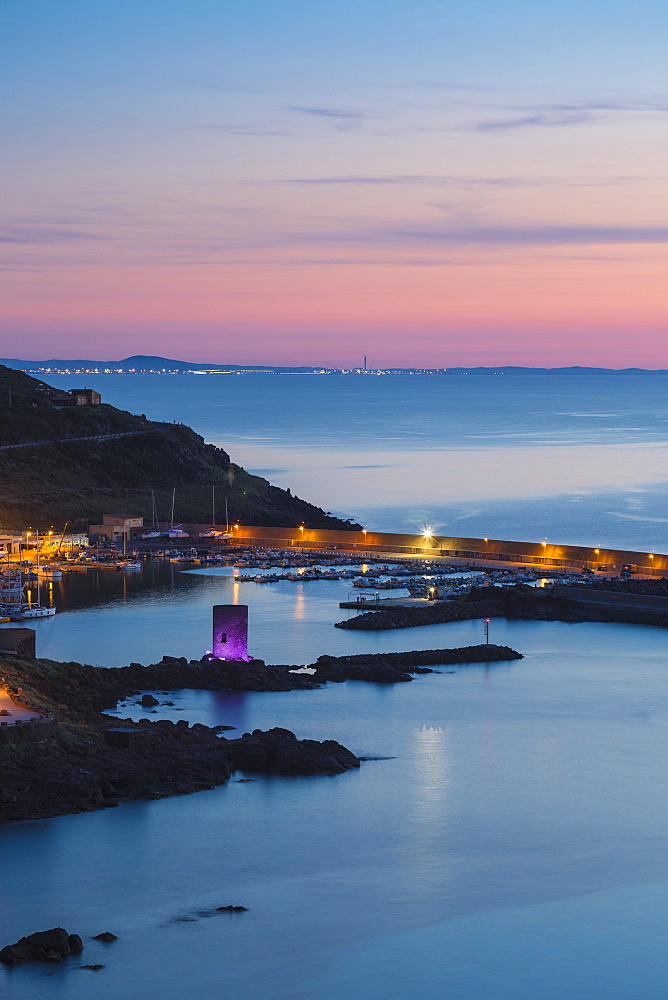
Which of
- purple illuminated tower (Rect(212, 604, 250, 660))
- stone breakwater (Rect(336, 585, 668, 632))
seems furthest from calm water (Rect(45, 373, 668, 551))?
purple illuminated tower (Rect(212, 604, 250, 660))

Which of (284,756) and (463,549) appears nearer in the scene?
(284,756)

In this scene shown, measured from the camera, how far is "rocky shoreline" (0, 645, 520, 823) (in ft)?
64.6

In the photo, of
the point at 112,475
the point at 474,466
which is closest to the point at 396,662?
the point at 112,475

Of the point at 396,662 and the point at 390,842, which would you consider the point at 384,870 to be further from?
the point at 396,662

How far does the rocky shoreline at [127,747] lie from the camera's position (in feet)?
64.6

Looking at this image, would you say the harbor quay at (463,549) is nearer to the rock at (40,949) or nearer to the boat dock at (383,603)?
the boat dock at (383,603)

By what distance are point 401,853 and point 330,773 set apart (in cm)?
318

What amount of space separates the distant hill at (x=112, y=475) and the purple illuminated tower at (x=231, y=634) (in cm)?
2534

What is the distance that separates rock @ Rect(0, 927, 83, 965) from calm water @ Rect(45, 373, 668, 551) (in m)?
43.7

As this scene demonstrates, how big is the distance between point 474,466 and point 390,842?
2984 inches

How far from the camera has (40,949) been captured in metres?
15.5

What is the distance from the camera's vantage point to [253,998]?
50.2 feet

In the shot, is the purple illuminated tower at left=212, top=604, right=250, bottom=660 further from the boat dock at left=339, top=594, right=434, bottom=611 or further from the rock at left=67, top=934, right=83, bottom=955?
the rock at left=67, top=934, right=83, bottom=955

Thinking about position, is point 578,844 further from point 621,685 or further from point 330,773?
point 621,685
